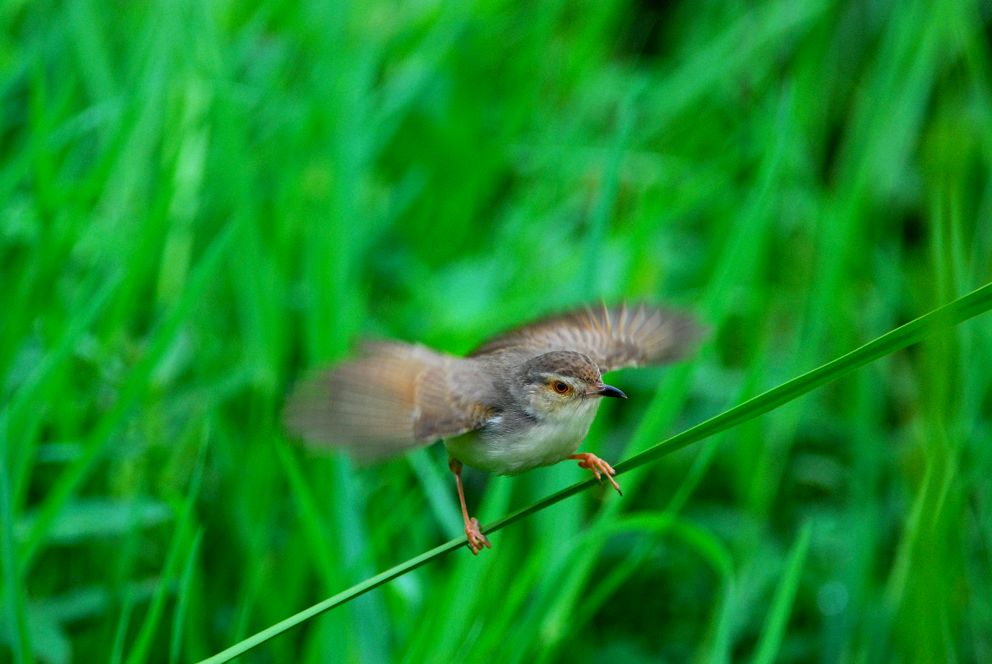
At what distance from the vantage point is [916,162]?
197 inches

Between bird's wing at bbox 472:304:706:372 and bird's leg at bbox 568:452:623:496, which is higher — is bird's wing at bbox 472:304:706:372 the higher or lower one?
the higher one

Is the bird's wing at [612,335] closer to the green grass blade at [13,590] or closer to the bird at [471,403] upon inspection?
the bird at [471,403]

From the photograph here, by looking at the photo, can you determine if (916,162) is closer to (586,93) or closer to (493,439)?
(586,93)

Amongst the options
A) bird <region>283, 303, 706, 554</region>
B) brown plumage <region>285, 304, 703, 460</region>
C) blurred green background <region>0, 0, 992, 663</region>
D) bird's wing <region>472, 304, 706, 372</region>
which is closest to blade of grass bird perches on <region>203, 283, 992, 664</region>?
bird <region>283, 303, 706, 554</region>

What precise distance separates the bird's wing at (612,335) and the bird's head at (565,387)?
0.24 metres

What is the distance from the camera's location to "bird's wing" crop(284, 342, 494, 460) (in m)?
1.94

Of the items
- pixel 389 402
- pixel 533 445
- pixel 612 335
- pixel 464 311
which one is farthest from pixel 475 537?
pixel 464 311

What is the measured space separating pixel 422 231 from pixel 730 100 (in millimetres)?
1613

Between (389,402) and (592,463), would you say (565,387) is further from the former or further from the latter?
(389,402)

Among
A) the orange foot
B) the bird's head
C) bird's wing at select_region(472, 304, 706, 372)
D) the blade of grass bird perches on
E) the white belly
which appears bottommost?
the blade of grass bird perches on

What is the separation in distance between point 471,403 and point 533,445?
16 cm

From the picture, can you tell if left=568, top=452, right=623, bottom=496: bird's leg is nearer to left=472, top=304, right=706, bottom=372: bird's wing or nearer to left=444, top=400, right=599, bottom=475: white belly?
left=444, top=400, right=599, bottom=475: white belly

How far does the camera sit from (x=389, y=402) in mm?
2105

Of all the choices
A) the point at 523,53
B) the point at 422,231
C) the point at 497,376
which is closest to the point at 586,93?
the point at 523,53
